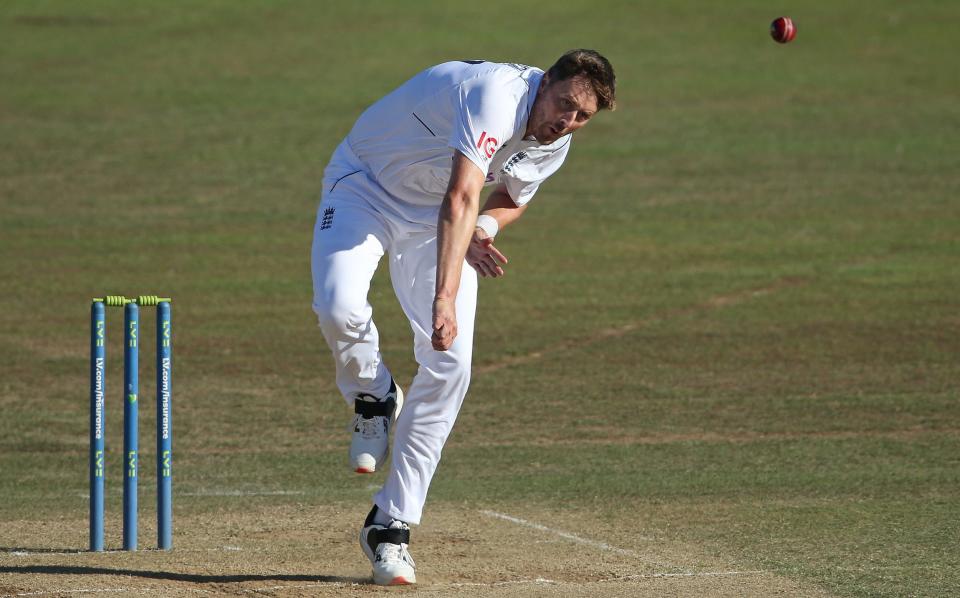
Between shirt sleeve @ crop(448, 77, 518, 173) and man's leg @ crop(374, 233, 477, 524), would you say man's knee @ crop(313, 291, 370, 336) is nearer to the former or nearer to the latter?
man's leg @ crop(374, 233, 477, 524)

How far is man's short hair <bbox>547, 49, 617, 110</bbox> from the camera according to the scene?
5.69 meters

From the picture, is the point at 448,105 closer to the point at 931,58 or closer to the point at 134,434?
the point at 134,434

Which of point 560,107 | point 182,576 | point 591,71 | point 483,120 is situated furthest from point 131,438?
point 591,71

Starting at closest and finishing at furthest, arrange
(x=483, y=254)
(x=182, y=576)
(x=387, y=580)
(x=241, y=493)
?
(x=387, y=580)
(x=182, y=576)
(x=483, y=254)
(x=241, y=493)

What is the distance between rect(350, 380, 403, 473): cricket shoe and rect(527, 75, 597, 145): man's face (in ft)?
4.55

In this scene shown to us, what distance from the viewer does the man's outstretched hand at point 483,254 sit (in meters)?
6.32

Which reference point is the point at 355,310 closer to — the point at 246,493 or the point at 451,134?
the point at 451,134

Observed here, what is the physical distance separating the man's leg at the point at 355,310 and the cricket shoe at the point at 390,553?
1.06ft

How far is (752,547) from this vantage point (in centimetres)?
676

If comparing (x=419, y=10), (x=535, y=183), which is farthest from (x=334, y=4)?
(x=535, y=183)

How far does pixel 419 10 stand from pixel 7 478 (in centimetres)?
2280

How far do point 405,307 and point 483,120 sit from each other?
1043 millimetres

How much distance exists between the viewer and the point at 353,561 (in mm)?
6535

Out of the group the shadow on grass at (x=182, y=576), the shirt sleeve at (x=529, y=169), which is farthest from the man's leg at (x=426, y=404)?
the shirt sleeve at (x=529, y=169)
